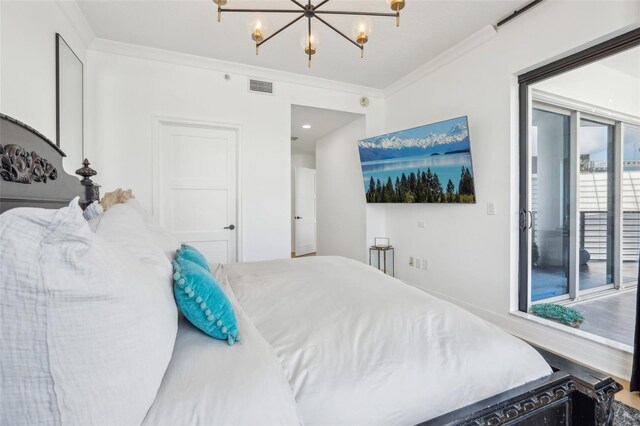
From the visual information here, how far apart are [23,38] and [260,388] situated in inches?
96.5

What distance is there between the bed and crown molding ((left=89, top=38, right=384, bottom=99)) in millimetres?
2321

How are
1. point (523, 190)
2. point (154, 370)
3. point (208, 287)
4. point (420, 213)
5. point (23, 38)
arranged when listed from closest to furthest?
1. point (154, 370)
2. point (208, 287)
3. point (23, 38)
4. point (523, 190)
5. point (420, 213)

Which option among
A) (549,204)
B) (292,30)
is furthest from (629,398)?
(292,30)

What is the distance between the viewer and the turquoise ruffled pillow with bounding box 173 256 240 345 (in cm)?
89

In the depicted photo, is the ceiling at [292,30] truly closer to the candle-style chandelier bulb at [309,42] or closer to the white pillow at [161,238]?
the candle-style chandelier bulb at [309,42]

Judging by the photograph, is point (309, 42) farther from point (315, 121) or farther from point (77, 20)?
point (315, 121)

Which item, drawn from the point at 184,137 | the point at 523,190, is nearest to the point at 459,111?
the point at 523,190

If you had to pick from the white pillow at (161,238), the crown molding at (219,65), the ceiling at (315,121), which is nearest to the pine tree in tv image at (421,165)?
the ceiling at (315,121)

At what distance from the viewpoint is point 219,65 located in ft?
11.2

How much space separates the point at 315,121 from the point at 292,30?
1927 millimetres

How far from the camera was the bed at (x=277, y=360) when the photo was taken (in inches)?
19.1

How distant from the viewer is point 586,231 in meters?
2.50

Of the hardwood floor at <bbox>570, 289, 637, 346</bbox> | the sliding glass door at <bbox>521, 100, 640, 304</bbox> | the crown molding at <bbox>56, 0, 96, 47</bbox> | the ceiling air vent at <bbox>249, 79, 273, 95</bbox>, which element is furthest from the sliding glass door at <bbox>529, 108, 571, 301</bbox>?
the crown molding at <bbox>56, 0, 96, 47</bbox>

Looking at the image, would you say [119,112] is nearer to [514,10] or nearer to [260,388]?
[260,388]
